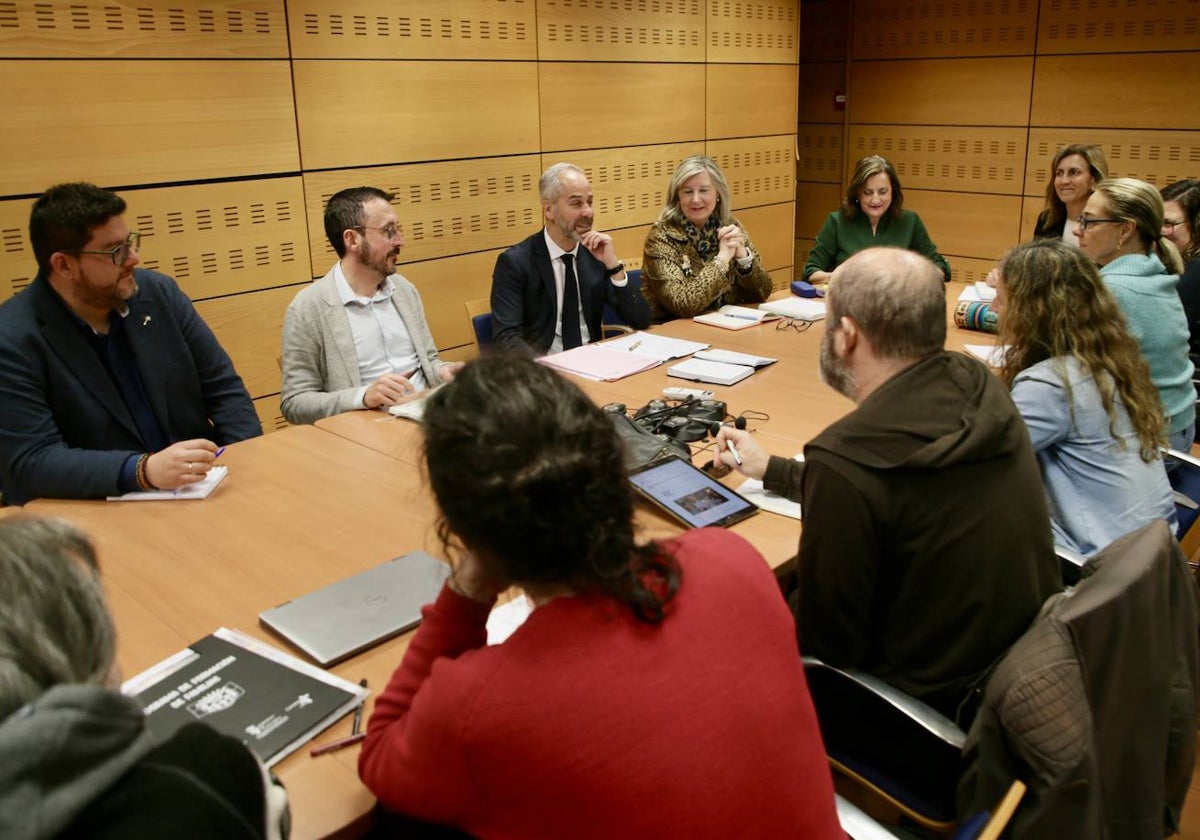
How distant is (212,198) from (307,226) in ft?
1.50

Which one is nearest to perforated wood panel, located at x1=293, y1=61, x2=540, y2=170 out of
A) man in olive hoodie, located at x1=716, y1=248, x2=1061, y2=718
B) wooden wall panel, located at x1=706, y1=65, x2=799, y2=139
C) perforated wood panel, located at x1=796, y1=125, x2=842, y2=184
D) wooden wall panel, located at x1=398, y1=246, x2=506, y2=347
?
wooden wall panel, located at x1=398, y1=246, x2=506, y2=347

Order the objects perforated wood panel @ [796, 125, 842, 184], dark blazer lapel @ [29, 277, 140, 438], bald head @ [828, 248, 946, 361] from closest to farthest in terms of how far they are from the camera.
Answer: bald head @ [828, 248, 946, 361] → dark blazer lapel @ [29, 277, 140, 438] → perforated wood panel @ [796, 125, 842, 184]

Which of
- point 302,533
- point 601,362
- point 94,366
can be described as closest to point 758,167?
point 601,362

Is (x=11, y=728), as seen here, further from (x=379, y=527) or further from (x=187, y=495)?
(x=187, y=495)

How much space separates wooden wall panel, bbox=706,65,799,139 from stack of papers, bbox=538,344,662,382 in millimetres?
3413

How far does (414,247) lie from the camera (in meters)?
4.82

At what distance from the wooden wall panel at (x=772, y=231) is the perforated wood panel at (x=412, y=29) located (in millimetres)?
2336

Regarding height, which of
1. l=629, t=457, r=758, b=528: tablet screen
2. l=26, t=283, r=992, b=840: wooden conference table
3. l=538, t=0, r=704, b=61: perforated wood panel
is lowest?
l=26, t=283, r=992, b=840: wooden conference table

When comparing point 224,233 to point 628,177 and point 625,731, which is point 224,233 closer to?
point 628,177

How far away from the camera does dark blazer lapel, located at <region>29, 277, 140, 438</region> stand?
2498 millimetres

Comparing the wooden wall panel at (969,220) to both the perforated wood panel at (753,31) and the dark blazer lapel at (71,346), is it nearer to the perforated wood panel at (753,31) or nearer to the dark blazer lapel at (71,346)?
the perforated wood panel at (753,31)

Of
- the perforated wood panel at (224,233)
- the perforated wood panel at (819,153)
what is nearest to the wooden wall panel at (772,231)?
the perforated wood panel at (819,153)

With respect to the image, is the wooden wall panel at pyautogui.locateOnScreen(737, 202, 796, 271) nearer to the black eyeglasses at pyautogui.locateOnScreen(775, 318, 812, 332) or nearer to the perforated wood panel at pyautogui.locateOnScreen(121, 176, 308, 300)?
the black eyeglasses at pyautogui.locateOnScreen(775, 318, 812, 332)

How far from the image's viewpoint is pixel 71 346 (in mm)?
2529
